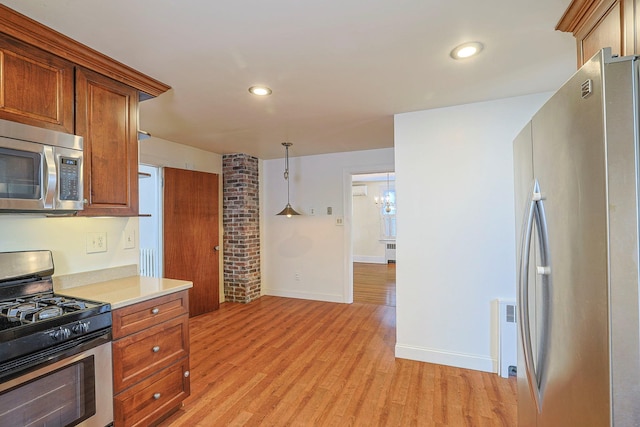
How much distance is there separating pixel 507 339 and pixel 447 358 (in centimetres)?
54

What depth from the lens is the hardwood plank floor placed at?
203 cm

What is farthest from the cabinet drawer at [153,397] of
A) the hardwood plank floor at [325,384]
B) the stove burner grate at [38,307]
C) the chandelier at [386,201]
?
the chandelier at [386,201]

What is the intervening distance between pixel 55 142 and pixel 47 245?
747 mm

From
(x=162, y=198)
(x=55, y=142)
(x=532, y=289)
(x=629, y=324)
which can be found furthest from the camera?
(x=162, y=198)

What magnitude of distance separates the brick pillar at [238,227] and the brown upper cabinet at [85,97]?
256 centimetres

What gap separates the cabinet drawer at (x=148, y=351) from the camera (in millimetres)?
1672

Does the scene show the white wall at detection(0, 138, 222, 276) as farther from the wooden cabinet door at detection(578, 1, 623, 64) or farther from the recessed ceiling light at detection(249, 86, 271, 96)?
the wooden cabinet door at detection(578, 1, 623, 64)

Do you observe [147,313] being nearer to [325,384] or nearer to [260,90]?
[325,384]

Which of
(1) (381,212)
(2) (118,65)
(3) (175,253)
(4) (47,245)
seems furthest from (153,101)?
(1) (381,212)

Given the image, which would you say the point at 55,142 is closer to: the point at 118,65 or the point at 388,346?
the point at 118,65

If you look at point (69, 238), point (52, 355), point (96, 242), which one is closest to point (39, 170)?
point (69, 238)

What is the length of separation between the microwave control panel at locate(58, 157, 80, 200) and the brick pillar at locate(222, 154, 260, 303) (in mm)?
3084

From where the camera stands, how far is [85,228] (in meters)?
2.12

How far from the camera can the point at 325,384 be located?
2.43m
